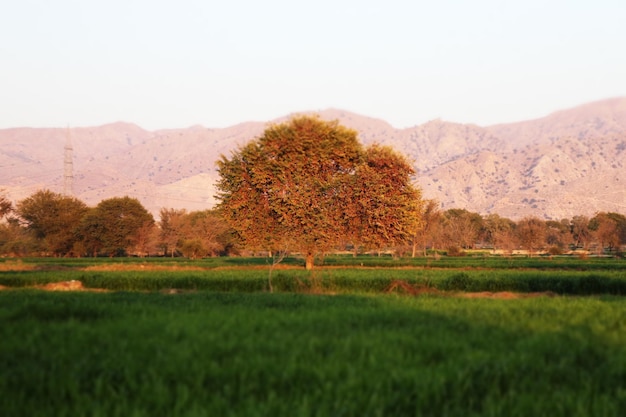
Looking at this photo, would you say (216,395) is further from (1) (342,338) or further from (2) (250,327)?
(2) (250,327)

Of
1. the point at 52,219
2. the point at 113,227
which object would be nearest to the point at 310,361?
the point at 113,227

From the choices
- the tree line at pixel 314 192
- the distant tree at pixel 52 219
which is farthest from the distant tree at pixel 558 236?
the distant tree at pixel 52 219

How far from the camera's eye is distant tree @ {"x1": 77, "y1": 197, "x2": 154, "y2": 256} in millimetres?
95312

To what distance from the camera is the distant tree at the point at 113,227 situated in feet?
313

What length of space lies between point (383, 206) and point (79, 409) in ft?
140

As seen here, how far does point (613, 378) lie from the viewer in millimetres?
8320

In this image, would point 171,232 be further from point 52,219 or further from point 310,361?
point 310,361

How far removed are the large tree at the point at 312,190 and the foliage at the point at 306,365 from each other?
33.5m

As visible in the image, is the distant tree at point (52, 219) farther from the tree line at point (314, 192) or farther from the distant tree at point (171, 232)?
the tree line at point (314, 192)

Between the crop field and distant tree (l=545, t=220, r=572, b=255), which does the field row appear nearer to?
the crop field

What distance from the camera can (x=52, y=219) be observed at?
9894cm

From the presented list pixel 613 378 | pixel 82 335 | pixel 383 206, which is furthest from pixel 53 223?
pixel 613 378

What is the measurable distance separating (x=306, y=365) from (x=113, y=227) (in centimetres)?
9561

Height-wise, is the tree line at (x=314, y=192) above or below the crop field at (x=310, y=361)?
above
